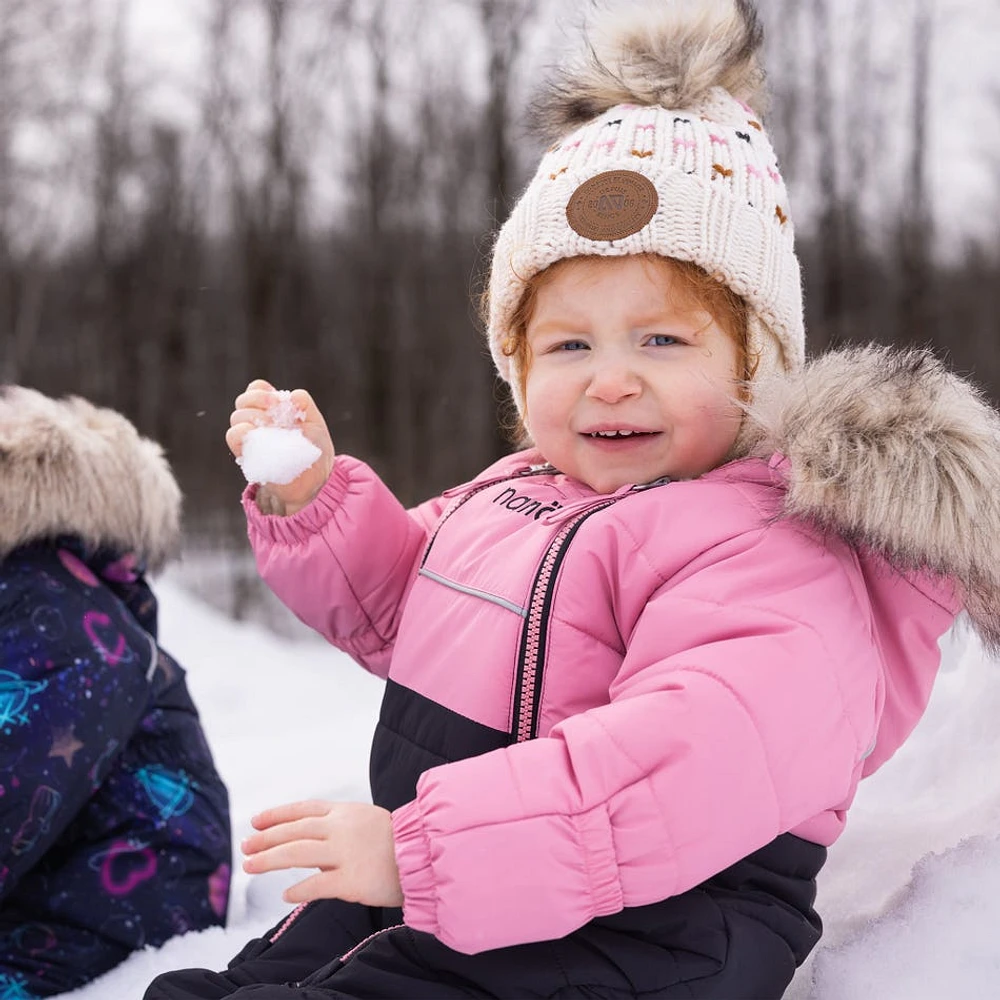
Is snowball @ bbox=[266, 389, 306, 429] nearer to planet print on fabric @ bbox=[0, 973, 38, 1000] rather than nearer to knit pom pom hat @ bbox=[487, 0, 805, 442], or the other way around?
knit pom pom hat @ bbox=[487, 0, 805, 442]

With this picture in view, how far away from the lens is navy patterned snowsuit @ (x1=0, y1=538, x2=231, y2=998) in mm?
1817

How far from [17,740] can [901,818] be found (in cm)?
157

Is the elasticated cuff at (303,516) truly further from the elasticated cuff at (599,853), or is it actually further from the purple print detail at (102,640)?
the elasticated cuff at (599,853)

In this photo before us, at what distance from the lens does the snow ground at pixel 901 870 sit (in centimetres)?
131

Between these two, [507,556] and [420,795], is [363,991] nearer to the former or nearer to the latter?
[420,795]

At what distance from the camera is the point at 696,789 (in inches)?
43.3

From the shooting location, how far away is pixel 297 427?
6.05 ft

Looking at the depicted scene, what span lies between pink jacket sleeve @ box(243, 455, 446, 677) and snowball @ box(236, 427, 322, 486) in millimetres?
94

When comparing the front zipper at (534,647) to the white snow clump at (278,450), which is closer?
the front zipper at (534,647)

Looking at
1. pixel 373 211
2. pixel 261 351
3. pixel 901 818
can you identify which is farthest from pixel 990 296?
pixel 901 818

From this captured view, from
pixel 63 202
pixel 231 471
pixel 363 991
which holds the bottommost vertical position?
pixel 231 471

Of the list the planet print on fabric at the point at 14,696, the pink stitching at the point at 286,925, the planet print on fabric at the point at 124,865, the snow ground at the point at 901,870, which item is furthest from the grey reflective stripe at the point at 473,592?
the planet print on fabric at the point at 124,865

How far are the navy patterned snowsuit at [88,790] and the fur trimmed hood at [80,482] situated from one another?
0.05 metres

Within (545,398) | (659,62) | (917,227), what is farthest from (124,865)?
(917,227)
